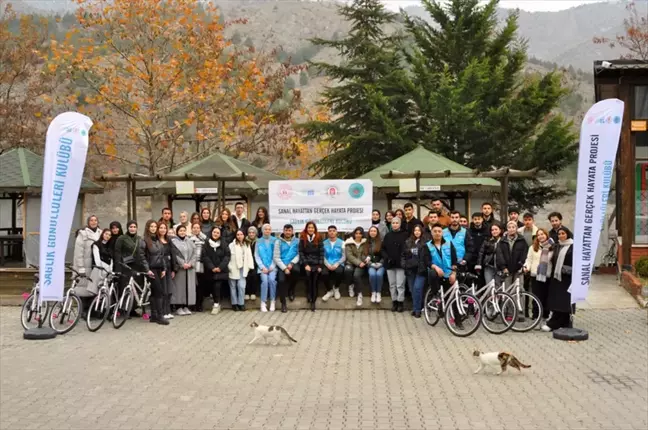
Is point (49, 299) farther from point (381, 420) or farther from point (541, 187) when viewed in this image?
point (541, 187)

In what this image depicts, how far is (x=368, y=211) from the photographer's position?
16781 millimetres

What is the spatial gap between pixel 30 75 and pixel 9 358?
27218mm

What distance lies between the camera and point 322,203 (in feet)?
55.5

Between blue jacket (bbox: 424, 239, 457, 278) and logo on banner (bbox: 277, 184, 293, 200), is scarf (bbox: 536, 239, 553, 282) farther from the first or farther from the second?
logo on banner (bbox: 277, 184, 293, 200)

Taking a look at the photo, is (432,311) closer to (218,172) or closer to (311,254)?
(311,254)

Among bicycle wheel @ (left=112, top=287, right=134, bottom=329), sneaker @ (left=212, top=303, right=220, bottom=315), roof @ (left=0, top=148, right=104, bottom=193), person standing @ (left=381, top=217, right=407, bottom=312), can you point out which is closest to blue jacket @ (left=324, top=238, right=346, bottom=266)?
person standing @ (left=381, top=217, right=407, bottom=312)

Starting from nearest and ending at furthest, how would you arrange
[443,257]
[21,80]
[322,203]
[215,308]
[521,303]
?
[521,303], [443,257], [215,308], [322,203], [21,80]

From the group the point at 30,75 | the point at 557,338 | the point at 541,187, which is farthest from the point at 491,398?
the point at 30,75

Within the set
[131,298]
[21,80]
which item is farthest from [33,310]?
[21,80]

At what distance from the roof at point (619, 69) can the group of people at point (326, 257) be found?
273 inches

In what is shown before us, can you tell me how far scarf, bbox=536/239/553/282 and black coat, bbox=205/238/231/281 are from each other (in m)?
5.91

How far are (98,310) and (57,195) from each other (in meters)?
2.17

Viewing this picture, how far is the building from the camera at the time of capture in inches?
792

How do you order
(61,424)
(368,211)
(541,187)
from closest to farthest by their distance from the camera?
(61,424) → (368,211) → (541,187)
